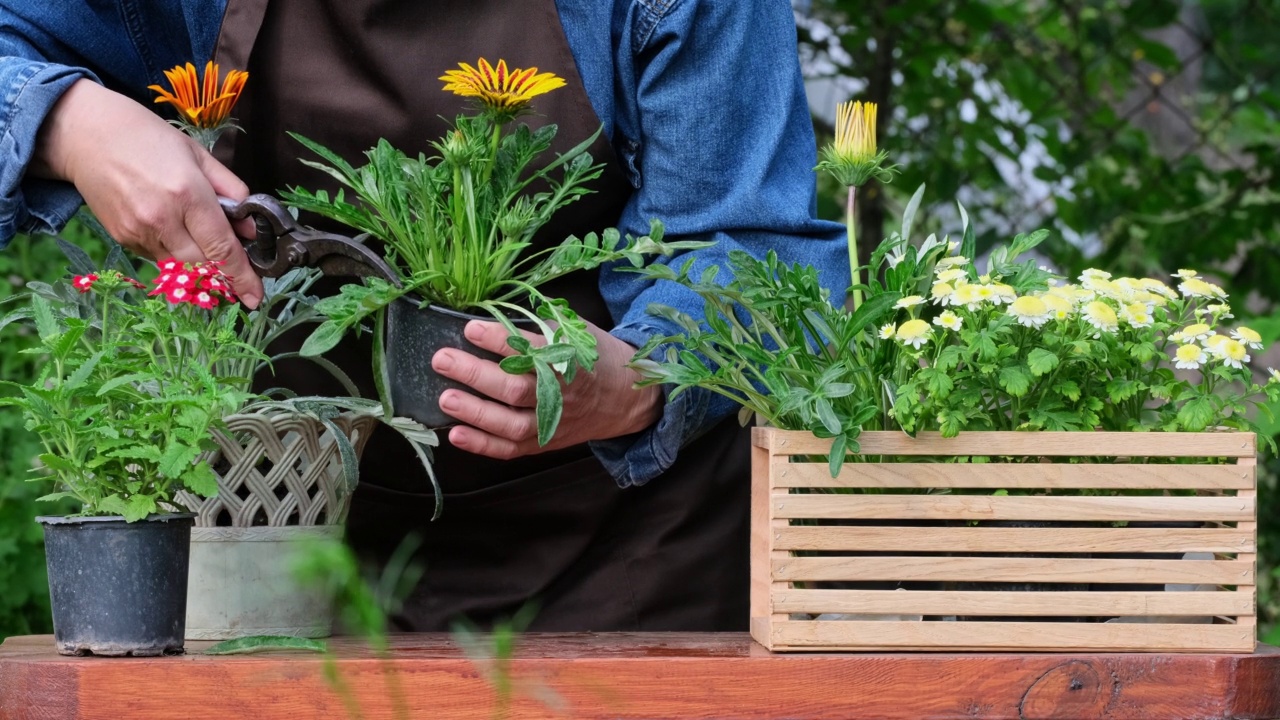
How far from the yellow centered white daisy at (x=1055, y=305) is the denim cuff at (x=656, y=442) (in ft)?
1.17

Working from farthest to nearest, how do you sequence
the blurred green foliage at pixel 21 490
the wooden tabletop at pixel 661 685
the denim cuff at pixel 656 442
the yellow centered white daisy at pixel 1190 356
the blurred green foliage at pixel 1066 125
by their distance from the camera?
1. the blurred green foliage at pixel 1066 125
2. the blurred green foliage at pixel 21 490
3. the denim cuff at pixel 656 442
4. the yellow centered white daisy at pixel 1190 356
5. the wooden tabletop at pixel 661 685

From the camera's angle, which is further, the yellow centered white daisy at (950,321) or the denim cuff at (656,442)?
the denim cuff at (656,442)

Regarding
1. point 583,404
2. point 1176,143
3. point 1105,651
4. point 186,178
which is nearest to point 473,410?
point 583,404

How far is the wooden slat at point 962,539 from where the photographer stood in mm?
1012

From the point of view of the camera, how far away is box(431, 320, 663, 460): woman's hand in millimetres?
1025

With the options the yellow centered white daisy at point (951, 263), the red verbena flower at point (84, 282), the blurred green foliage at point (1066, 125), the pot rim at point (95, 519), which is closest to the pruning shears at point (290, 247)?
the red verbena flower at point (84, 282)

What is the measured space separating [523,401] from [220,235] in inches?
11.7

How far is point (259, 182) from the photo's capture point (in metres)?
1.35

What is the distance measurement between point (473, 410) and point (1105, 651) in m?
0.56

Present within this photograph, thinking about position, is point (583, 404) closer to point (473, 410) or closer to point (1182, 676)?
point (473, 410)

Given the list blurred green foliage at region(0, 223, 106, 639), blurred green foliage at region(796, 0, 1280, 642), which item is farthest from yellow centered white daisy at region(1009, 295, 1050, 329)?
blurred green foliage at region(796, 0, 1280, 642)

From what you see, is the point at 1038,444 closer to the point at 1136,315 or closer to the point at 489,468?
the point at 1136,315

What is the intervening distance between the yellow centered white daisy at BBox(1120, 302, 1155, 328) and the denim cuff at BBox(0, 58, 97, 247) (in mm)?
941

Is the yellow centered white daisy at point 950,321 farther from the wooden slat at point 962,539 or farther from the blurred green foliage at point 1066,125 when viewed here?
the blurred green foliage at point 1066,125
